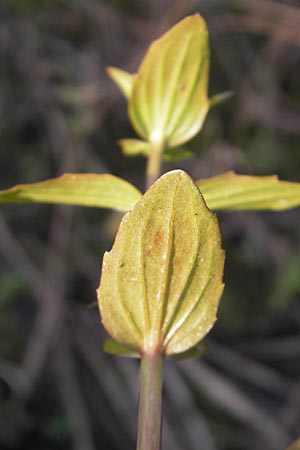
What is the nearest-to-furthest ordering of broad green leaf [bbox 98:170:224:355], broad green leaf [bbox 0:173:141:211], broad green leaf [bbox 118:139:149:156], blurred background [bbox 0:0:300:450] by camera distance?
broad green leaf [bbox 98:170:224:355], broad green leaf [bbox 0:173:141:211], broad green leaf [bbox 118:139:149:156], blurred background [bbox 0:0:300:450]

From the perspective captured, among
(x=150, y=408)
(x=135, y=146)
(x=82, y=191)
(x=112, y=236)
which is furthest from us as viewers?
(x=112, y=236)

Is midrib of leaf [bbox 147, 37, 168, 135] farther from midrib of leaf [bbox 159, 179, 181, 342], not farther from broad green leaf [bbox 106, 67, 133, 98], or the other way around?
midrib of leaf [bbox 159, 179, 181, 342]

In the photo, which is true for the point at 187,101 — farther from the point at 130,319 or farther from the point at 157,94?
the point at 130,319

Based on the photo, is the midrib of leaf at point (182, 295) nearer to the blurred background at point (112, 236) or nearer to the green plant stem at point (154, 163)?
the green plant stem at point (154, 163)

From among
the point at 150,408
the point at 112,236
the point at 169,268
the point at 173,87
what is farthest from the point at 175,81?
the point at 112,236

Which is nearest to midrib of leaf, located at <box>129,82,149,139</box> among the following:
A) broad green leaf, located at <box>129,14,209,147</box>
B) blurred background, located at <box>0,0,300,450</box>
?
broad green leaf, located at <box>129,14,209,147</box>

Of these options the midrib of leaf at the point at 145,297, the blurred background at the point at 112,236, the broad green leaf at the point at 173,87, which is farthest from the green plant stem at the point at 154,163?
the blurred background at the point at 112,236
